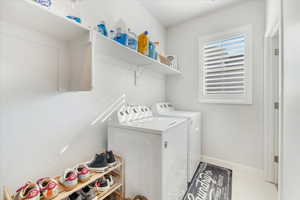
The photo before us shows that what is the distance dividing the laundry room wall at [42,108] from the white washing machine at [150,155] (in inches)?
10.7

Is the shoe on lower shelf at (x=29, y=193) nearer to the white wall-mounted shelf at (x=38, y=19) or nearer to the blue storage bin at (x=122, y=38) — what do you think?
the white wall-mounted shelf at (x=38, y=19)

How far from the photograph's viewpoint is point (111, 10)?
152cm

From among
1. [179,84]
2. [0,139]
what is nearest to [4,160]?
[0,139]

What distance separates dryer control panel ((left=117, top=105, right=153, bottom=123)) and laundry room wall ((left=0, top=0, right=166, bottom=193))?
0.73ft

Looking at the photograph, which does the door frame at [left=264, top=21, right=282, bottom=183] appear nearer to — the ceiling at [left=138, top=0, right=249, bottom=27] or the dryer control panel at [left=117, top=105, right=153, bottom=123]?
the ceiling at [left=138, top=0, right=249, bottom=27]

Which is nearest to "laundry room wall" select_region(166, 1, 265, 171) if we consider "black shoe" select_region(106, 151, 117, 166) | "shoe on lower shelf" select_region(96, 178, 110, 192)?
"black shoe" select_region(106, 151, 117, 166)

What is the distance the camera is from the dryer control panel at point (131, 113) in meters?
1.37

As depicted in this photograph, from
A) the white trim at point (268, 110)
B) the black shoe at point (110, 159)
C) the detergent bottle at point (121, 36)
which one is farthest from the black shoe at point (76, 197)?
the white trim at point (268, 110)

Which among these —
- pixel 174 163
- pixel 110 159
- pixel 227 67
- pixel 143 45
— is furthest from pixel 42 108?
pixel 227 67

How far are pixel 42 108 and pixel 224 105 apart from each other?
237 cm

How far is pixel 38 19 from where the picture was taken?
80cm

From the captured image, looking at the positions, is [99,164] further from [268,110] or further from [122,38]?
[268,110]

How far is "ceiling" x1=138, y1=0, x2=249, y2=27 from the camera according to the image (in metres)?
1.99

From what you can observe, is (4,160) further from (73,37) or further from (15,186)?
(73,37)
